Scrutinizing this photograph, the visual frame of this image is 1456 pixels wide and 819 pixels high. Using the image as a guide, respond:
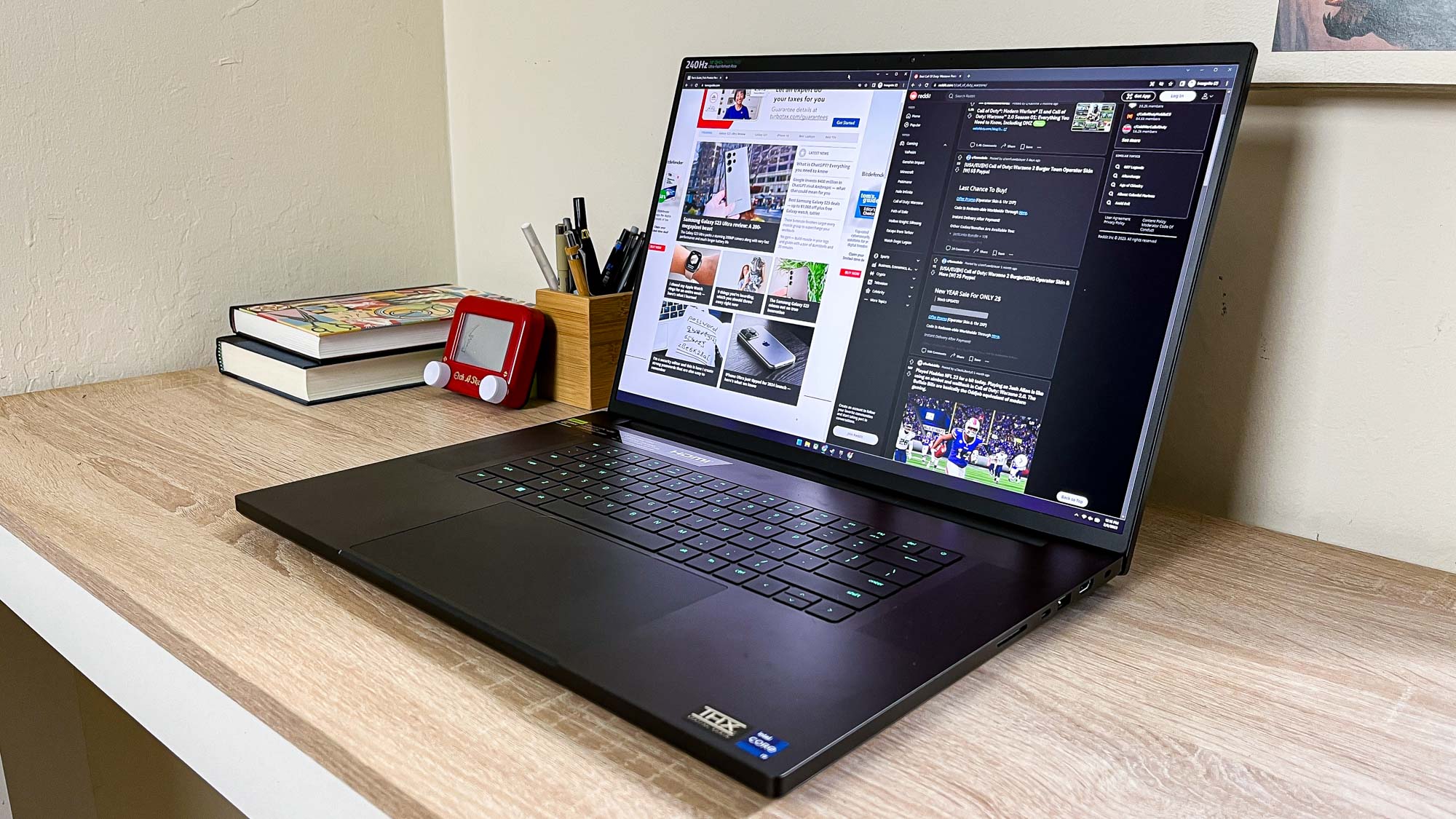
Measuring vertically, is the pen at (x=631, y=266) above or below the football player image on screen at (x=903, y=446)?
above

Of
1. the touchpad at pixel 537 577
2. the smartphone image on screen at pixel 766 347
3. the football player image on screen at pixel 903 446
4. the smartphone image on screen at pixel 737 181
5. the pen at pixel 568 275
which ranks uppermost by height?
the smartphone image on screen at pixel 737 181

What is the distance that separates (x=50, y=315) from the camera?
1127 millimetres

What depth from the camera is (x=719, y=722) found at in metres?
0.46

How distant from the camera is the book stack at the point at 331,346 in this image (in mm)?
1098

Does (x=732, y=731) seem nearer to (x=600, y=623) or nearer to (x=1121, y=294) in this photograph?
(x=600, y=623)

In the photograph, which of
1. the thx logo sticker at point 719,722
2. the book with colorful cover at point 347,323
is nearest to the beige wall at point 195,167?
the book with colorful cover at point 347,323

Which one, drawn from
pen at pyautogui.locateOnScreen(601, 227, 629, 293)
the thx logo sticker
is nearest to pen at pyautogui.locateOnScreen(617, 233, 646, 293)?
pen at pyautogui.locateOnScreen(601, 227, 629, 293)

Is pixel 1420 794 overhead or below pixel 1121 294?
below

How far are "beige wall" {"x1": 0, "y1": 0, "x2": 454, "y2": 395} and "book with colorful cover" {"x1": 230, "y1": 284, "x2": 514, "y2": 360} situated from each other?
0.31 ft

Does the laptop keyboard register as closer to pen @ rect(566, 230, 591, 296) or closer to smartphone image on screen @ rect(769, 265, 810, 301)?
smartphone image on screen @ rect(769, 265, 810, 301)

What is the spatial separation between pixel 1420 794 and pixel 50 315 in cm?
130

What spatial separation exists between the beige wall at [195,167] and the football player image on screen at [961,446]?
3.14 feet

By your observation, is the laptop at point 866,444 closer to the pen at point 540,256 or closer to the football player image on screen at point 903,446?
the football player image on screen at point 903,446

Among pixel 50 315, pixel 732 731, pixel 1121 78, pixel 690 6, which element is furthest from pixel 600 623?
pixel 50 315
